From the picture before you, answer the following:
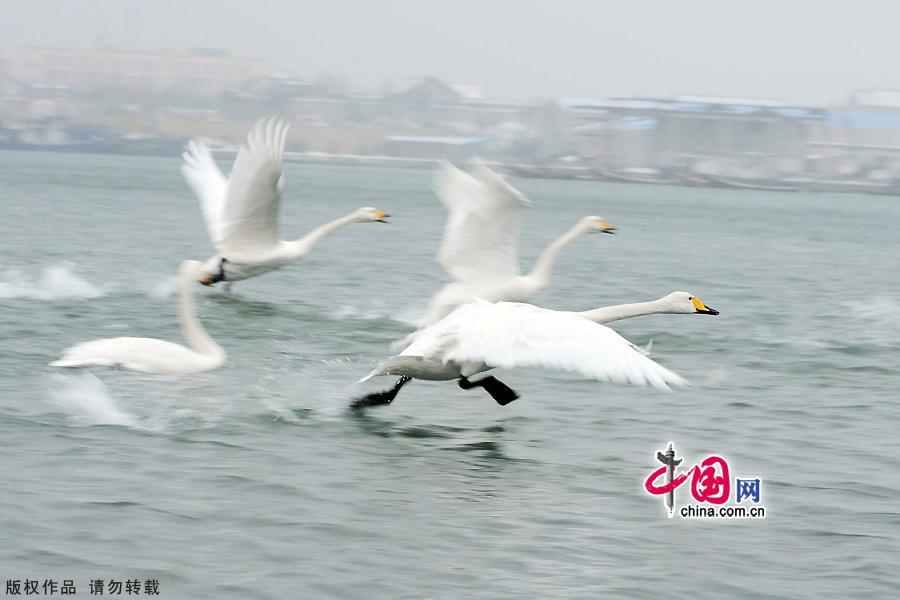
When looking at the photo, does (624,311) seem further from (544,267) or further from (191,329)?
(191,329)

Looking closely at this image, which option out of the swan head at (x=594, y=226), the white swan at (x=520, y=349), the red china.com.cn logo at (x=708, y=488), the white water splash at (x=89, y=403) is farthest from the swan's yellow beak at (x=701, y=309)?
the swan head at (x=594, y=226)

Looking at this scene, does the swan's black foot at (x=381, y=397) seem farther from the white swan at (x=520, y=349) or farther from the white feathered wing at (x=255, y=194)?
the white feathered wing at (x=255, y=194)

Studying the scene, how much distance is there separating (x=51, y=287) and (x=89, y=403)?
7182 millimetres

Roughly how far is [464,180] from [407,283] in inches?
368

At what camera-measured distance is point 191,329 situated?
10.8 metres

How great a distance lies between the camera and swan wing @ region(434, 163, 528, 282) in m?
13.1

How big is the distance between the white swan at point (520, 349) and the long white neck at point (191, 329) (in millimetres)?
1660

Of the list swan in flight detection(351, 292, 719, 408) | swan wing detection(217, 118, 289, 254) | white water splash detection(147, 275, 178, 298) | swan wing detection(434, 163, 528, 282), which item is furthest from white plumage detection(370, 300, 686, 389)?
white water splash detection(147, 275, 178, 298)

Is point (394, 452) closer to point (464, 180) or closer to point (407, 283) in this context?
point (464, 180)

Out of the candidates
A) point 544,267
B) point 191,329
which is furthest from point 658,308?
point 191,329

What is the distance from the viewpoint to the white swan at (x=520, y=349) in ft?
25.7

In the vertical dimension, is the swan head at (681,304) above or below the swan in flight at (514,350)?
above

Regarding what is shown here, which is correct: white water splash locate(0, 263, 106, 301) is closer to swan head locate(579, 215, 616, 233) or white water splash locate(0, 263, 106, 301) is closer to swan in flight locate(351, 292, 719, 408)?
swan head locate(579, 215, 616, 233)

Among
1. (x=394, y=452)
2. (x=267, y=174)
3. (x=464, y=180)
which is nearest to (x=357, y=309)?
(x=267, y=174)
